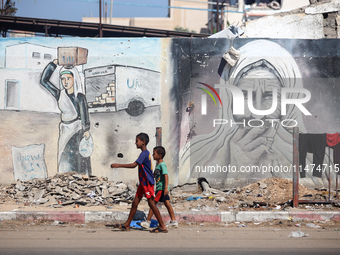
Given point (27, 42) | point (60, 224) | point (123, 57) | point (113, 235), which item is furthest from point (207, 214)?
point (27, 42)

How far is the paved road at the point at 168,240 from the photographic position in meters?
5.77

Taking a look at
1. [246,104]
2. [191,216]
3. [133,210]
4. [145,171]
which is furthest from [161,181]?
[246,104]

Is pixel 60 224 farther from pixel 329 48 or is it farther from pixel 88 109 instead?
pixel 329 48

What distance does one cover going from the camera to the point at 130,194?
9.38 m

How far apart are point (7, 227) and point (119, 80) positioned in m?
4.19

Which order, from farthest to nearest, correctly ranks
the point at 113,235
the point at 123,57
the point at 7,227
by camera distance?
the point at 123,57, the point at 7,227, the point at 113,235

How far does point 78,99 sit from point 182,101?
2.37 meters

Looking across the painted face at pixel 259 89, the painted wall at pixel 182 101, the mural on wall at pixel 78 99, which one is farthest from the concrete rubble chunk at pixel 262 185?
the mural on wall at pixel 78 99

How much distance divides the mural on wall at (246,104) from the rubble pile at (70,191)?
1.75 meters

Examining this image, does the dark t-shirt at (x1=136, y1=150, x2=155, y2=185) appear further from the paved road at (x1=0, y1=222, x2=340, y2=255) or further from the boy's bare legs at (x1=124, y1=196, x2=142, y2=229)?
the paved road at (x1=0, y1=222, x2=340, y2=255)

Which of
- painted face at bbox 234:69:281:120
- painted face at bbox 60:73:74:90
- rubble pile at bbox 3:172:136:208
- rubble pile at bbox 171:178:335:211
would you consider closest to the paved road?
rubble pile at bbox 171:178:335:211

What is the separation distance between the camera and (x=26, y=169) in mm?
10242

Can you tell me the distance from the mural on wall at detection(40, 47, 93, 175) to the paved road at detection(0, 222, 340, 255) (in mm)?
2918

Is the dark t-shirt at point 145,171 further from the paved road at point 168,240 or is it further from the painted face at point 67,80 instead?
the painted face at point 67,80
